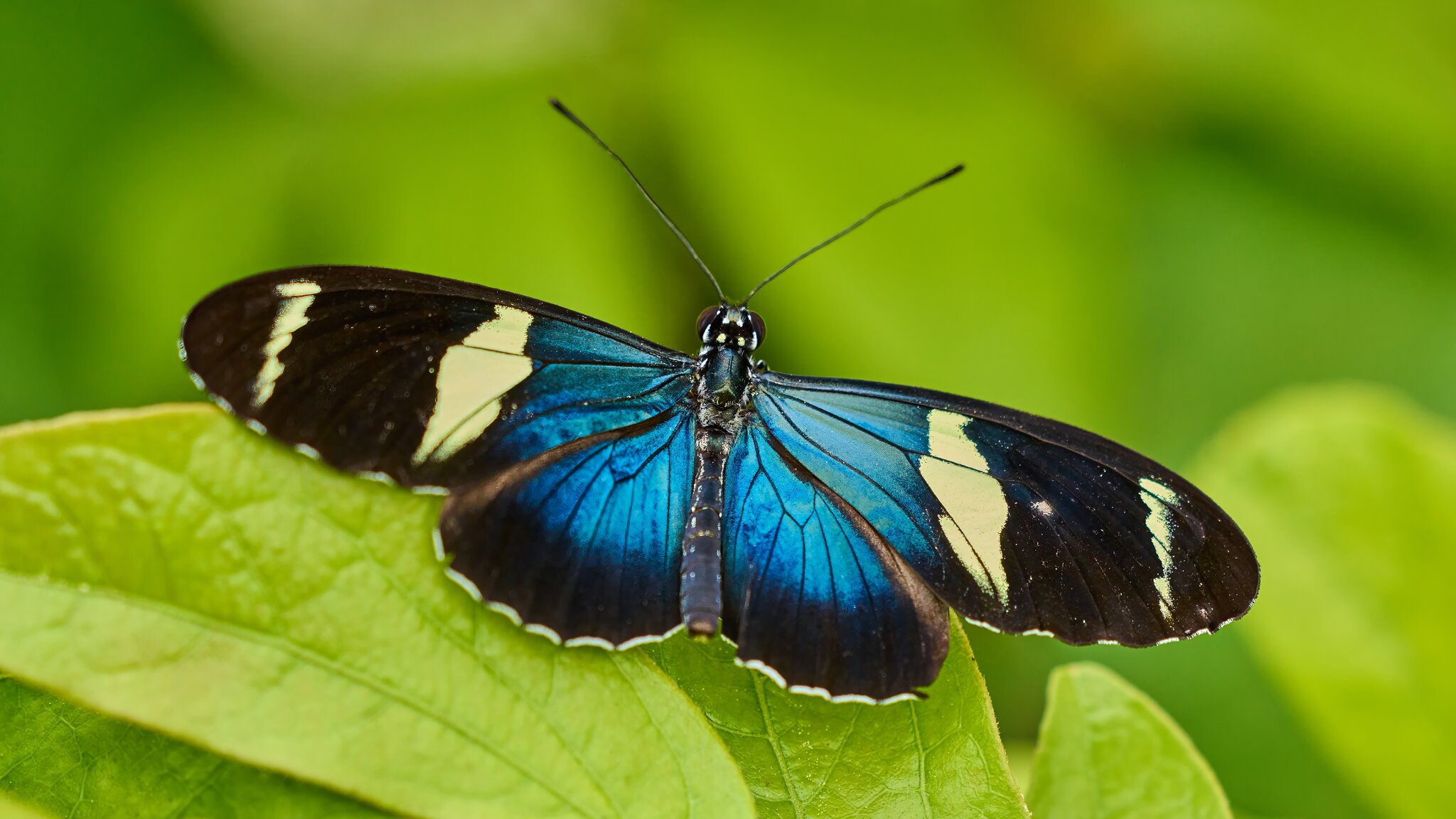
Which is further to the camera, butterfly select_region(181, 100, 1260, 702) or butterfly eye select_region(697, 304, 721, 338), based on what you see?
butterfly eye select_region(697, 304, 721, 338)

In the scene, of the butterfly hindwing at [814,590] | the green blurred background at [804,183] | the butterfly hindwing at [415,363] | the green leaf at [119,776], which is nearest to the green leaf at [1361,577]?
the butterfly hindwing at [814,590]

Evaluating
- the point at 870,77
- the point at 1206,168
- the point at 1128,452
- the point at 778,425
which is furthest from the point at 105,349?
the point at 1206,168

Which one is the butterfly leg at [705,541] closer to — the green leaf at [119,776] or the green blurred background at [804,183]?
the green leaf at [119,776]

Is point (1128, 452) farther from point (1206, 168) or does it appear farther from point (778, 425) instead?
point (1206, 168)

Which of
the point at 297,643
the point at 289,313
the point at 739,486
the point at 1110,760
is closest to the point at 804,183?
the point at 739,486

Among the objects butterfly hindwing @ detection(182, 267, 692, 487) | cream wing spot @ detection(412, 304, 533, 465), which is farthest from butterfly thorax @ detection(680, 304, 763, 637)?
cream wing spot @ detection(412, 304, 533, 465)

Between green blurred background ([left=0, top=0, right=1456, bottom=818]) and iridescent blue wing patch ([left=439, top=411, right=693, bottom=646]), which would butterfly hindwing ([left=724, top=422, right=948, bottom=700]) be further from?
green blurred background ([left=0, top=0, right=1456, bottom=818])

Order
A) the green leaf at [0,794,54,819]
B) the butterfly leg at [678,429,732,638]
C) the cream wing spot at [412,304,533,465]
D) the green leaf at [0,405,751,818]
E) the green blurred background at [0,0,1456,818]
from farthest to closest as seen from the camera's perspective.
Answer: the green blurred background at [0,0,1456,818]
the cream wing spot at [412,304,533,465]
the butterfly leg at [678,429,732,638]
the green leaf at [0,405,751,818]
the green leaf at [0,794,54,819]
